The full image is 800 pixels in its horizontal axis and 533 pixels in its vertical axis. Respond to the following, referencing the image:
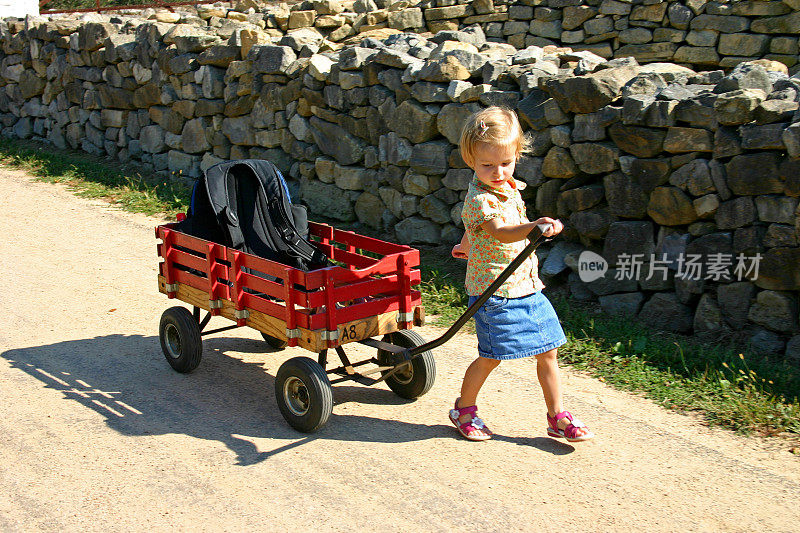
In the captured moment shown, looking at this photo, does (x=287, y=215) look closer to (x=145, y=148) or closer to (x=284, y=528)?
(x=284, y=528)

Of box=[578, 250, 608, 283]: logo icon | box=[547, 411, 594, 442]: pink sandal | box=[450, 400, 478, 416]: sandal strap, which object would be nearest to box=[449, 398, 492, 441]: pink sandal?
box=[450, 400, 478, 416]: sandal strap

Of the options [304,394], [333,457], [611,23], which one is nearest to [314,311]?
[304,394]

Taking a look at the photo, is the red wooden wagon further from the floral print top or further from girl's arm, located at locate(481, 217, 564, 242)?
girl's arm, located at locate(481, 217, 564, 242)

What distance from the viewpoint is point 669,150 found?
5.35m

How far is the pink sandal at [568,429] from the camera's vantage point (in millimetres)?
3967

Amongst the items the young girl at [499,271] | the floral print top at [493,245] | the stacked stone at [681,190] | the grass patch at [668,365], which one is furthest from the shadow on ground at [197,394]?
the stacked stone at [681,190]

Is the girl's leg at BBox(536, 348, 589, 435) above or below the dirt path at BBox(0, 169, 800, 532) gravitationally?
above

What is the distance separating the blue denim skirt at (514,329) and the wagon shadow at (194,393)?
622mm

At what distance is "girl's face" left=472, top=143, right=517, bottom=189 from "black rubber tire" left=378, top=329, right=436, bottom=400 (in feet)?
3.51

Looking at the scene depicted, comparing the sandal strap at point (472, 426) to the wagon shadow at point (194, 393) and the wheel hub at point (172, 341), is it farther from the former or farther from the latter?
the wheel hub at point (172, 341)

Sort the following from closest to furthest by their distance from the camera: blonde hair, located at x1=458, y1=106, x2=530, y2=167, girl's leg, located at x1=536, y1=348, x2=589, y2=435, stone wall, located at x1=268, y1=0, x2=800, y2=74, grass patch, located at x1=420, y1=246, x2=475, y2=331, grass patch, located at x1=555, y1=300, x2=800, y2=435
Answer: blonde hair, located at x1=458, y1=106, x2=530, y2=167 < girl's leg, located at x1=536, y1=348, x2=589, y2=435 < grass patch, located at x1=555, y1=300, x2=800, y2=435 < grass patch, located at x1=420, y1=246, x2=475, y2=331 < stone wall, located at x1=268, y1=0, x2=800, y2=74

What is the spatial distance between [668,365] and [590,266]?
1159 mm

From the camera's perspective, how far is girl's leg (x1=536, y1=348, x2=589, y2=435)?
13.0 feet

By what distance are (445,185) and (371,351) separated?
2126 millimetres
